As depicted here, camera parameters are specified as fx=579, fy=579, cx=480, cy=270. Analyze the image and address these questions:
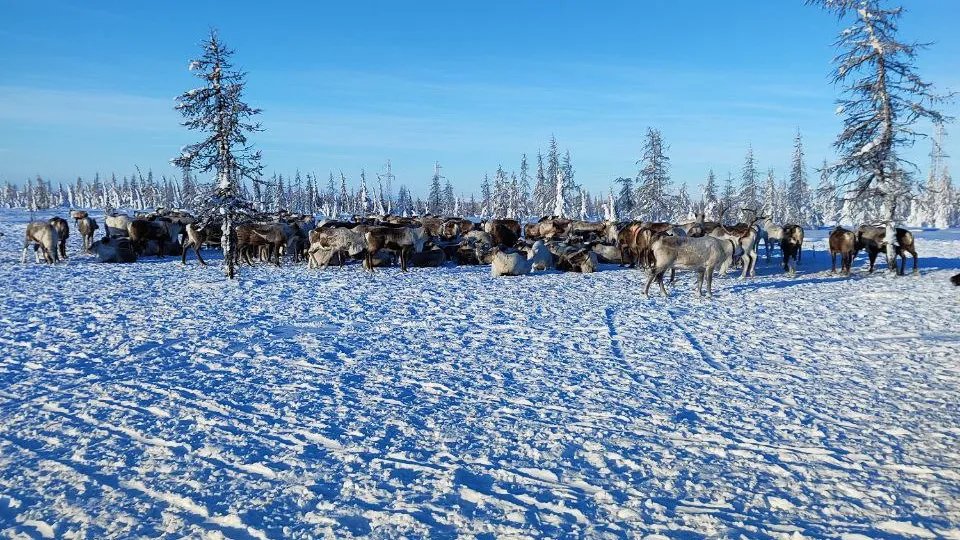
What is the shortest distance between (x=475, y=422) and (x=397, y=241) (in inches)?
576

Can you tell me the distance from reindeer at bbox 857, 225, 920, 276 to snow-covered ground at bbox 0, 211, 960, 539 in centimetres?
682

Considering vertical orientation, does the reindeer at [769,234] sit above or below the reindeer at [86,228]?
below

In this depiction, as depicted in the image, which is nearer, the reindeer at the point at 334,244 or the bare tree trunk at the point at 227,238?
the bare tree trunk at the point at 227,238

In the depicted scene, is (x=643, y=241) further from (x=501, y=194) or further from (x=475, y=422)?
(x=501, y=194)

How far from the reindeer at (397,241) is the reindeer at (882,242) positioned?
48.8 feet

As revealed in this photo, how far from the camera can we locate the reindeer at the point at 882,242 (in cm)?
1855

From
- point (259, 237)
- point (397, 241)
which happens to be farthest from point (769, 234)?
point (259, 237)

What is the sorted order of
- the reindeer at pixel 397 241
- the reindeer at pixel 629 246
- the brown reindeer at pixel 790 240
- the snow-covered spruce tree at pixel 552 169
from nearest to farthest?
the reindeer at pixel 397 241 < the brown reindeer at pixel 790 240 < the reindeer at pixel 629 246 < the snow-covered spruce tree at pixel 552 169

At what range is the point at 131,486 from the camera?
465 centimetres

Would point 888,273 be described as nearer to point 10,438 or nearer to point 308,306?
point 308,306

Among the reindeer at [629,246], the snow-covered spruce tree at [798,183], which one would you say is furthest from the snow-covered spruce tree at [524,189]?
the reindeer at [629,246]

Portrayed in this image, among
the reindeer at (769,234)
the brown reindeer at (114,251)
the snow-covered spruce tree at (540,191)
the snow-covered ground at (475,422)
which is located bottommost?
the snow-covered ground at (475,422)

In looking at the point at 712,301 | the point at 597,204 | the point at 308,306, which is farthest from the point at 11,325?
the point at 597,204

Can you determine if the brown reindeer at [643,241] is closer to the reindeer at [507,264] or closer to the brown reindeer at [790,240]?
the brown reindeer at [790,240]
